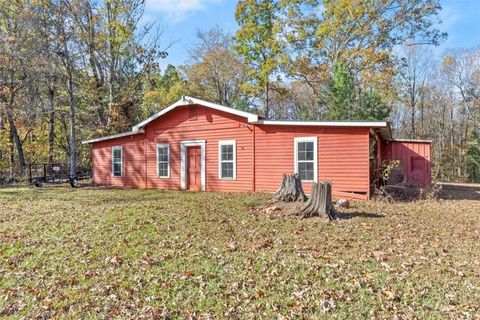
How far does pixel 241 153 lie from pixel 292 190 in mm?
4929

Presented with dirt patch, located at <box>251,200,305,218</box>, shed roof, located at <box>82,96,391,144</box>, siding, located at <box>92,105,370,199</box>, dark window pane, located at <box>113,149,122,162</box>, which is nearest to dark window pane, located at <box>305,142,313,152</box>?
siding, located at <box>92,105,370,199</box>

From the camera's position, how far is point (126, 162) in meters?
17.8

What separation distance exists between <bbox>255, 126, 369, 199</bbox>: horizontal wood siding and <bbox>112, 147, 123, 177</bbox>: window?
7821 mm

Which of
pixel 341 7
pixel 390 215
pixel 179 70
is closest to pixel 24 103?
pixel 179 70

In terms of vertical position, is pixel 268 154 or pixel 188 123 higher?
pixel 188 123

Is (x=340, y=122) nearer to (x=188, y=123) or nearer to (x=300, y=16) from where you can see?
(x=188, y=123)

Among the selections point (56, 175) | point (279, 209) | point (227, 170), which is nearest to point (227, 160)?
point (227, 170)

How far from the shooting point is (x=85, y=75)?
83.6 ft

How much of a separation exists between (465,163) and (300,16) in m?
19.2

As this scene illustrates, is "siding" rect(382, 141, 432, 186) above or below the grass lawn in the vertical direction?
above

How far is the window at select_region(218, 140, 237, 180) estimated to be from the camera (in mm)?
14578

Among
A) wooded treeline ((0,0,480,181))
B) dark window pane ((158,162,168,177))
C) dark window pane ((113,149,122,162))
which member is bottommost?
dark window pane ((158,162,168,177))

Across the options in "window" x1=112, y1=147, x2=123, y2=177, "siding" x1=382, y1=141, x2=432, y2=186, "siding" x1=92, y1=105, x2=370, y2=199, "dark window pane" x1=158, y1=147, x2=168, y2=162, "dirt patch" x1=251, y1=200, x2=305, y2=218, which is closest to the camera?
"dirt patch" x1=251, y1=200, x2=305, y2=218

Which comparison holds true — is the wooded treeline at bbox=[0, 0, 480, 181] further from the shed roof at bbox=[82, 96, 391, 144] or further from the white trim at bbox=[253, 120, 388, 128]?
the white trim at bbox=[253, 120, 388, 128]
